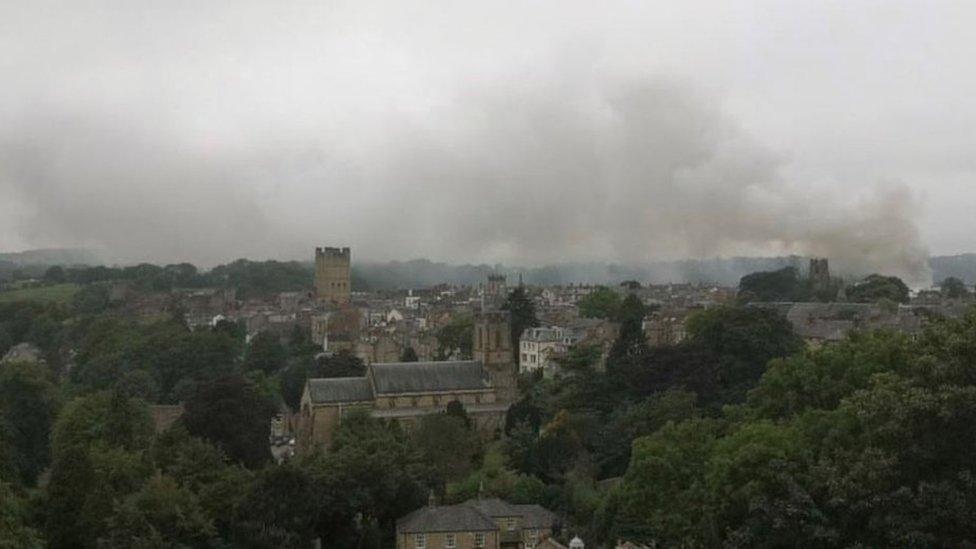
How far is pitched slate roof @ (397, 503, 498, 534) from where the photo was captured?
115ft

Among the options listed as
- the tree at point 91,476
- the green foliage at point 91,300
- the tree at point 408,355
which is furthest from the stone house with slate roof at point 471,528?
the green foliage at point 91,300

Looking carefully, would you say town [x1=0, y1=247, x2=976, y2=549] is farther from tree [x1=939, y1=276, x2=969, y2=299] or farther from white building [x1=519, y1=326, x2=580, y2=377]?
tree [x1=939, y1=276, x2=969, y2=299]

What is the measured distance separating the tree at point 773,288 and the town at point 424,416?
0.71ft

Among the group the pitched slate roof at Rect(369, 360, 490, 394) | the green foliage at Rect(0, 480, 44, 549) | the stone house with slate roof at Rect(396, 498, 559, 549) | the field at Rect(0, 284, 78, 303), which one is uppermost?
the field at Rect(0, 284, 78, 303)

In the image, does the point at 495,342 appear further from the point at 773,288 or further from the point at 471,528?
the point at 773,288

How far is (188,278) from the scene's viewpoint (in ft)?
571

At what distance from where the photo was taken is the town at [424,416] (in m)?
32.5

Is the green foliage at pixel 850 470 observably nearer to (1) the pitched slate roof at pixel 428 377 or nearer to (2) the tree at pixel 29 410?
(1) the pitched slate roof at pixel 428 377

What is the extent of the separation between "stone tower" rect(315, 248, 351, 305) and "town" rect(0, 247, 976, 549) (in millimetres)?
29881

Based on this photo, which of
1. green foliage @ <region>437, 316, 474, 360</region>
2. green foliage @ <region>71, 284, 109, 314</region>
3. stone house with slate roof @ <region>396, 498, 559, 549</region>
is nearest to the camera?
stone house with slate roof @ <region>396, 498, 559, 549</region>

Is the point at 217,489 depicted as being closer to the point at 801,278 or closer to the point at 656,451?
the point at 656,451

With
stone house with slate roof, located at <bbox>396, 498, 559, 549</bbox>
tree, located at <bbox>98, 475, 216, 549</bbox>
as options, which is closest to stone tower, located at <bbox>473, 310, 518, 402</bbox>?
stone house with slate roof, located at <bbox>396, 498, 559, 549</bbox>

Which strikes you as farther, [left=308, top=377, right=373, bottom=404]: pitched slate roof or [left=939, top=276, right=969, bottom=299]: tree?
[left=939, top=276, right=969, bottom=299]: tree

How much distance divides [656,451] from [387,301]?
105 meters
